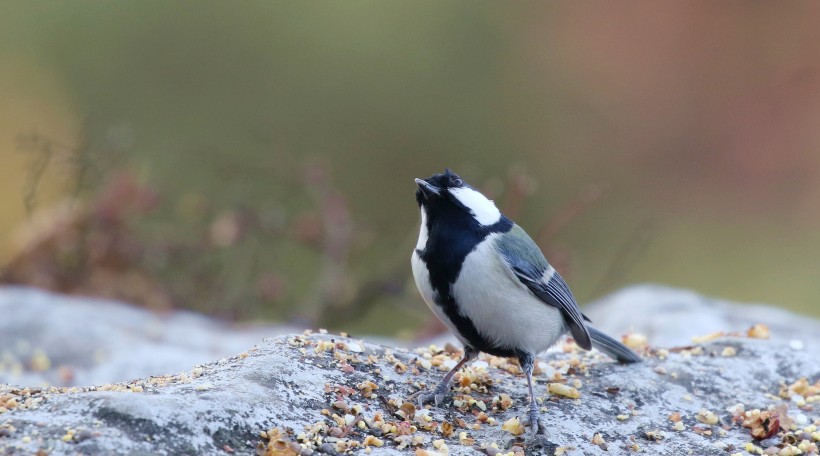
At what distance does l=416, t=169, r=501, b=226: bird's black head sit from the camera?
3.16 meters

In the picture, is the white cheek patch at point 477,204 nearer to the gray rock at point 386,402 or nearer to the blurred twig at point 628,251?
the gray rock at point 386,402

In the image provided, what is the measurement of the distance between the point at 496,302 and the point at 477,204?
354mm

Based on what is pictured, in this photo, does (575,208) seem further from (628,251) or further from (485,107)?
(485,107)

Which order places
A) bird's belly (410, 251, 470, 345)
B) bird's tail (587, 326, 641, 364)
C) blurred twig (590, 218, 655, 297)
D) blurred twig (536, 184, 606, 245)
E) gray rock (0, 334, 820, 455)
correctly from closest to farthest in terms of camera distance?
gray rock (0, 334, 820, 455) → bird's belly (410, 251, 470, 345) → bird's tail (587, 326, 641, 364) → blurred twig (536, 184, 606, 245) → blurred twig (590, 218, 655, 297)

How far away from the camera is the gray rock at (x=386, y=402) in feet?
7.62

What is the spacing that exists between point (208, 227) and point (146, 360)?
2.12 m

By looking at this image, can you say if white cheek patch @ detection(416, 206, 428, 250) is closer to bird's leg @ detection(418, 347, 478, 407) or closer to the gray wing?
the gray wing

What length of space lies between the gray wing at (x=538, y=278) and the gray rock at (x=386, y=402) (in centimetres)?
20

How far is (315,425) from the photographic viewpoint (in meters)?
2.62

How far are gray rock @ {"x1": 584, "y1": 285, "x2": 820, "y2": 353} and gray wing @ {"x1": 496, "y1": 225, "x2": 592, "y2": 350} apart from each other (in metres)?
1.20

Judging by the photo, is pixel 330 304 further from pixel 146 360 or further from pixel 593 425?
pixel 593 425

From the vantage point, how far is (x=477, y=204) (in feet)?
10.5

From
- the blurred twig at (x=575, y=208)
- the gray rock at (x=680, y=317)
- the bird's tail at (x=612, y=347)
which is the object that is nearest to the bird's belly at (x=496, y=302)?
the bird's tail at (x=612, y=347)

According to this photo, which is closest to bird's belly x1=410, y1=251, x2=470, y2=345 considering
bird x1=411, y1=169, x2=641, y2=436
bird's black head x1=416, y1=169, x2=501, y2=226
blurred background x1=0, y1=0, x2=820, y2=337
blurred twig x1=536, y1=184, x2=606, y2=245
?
bird x1=411, y1=169, x2=641, y2=436
